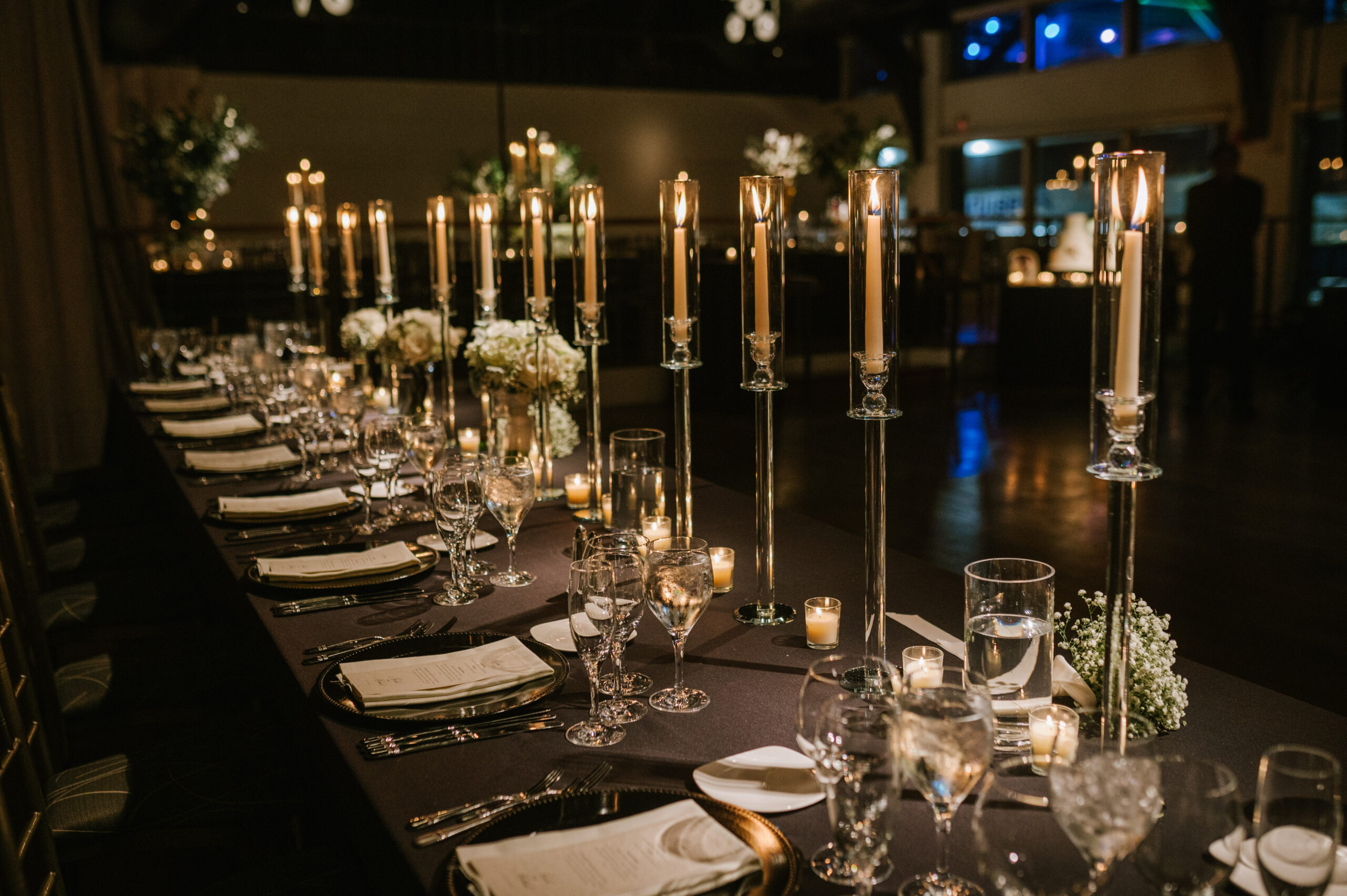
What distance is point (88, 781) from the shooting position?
6.03 feet

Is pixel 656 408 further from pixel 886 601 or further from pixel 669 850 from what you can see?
pixel 669 850

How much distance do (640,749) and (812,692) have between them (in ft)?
1.18

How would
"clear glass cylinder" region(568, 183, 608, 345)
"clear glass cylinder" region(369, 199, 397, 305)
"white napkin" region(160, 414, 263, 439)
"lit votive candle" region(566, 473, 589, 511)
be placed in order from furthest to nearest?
"clear glass cylinder" region(369, 199, 397, 305)
"white napkin" region(160, 414, 263, 439)
"lit votive candle" region(566, 473, 589, 511)
"clear glass cylinder" region(568, 183, 608, 345)

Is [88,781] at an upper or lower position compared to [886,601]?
Result: lower

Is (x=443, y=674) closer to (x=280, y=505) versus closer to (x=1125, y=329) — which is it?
(x=1125, y=329)

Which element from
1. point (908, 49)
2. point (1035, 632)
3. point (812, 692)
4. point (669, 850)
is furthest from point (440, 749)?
point (908, 49)

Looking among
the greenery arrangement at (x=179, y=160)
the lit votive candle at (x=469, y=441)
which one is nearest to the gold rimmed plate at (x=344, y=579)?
the lit votive candle at (x=469, y=441)

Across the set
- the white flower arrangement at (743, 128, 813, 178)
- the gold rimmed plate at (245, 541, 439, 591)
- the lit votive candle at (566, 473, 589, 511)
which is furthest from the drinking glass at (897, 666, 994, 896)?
the white flower arrangement at (743, 128, 813, 178)

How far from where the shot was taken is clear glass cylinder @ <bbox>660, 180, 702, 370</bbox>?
1857 millimetres

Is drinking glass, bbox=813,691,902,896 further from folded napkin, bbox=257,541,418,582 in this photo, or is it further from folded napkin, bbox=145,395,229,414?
folded napkin, bbox=145,395,229,414

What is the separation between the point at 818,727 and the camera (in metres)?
0.95

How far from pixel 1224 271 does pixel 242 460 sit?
23.9ft

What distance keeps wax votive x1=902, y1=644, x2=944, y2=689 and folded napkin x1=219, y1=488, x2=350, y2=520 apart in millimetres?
1426

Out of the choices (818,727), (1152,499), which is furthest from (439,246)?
(1152,499)
